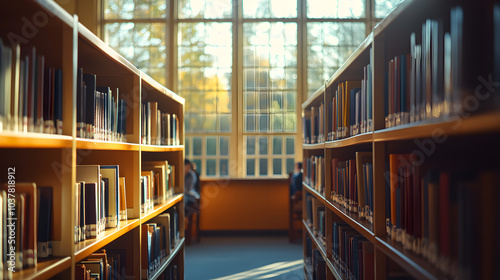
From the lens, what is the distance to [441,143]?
1.52 meters

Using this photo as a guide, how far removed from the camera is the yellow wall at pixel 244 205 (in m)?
6.89

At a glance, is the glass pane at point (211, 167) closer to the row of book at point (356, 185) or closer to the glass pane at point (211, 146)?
the glass pane at point (211, 146)

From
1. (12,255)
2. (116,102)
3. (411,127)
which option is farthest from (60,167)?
(411,127)

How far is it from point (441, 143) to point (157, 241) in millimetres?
2133

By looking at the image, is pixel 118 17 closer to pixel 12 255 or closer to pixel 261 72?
pixel 261 72

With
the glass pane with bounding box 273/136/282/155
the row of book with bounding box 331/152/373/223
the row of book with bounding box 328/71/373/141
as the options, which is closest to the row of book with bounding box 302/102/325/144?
the row of book with bounding box 328/71/373/141

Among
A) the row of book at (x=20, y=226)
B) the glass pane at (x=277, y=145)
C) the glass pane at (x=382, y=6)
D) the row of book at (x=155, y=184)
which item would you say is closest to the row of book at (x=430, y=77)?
the row of book at (x=20, y=226)

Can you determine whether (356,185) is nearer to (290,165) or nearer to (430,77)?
(430,77)

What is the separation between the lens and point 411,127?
123 cm

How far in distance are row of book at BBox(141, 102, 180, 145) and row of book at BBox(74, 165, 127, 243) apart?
62 centimetres

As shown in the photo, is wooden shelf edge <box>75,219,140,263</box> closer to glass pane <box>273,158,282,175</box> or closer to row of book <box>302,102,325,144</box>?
row of book <box>302,102,325,144</box>

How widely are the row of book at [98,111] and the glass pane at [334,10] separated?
17.9 feet

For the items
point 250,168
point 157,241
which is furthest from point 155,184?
point 250,168

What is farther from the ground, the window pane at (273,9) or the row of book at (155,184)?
the window pane at (273,9)
